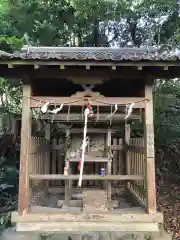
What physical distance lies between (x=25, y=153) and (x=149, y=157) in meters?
2.15

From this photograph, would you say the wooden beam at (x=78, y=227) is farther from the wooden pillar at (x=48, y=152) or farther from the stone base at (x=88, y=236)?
the wooden pillar at (x=48, y=152)

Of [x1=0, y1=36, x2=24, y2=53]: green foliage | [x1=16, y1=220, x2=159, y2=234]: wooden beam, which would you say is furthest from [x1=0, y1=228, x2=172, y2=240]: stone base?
[x1=0, y1=36, x2=24, y2=53]: green foliage

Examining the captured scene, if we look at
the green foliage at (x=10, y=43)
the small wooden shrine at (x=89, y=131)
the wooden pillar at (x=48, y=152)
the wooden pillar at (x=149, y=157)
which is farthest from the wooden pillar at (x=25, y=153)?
the green foliage at (x=10, y=43)

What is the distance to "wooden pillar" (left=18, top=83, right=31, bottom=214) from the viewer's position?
A: 4879mm

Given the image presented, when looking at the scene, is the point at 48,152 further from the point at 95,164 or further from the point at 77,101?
the point at 77,101

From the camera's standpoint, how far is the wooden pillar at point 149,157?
494cm

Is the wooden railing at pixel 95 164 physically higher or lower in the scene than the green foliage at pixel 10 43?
lower

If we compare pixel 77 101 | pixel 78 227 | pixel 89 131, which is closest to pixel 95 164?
pixel 89 131

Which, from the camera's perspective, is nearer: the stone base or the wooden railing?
the stone base

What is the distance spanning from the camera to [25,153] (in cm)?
499

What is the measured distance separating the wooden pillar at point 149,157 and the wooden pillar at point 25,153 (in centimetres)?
208

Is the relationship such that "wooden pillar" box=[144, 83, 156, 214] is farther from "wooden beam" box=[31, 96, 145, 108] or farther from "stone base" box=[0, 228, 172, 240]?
"stone base" box=[0, 228, 172, 240]

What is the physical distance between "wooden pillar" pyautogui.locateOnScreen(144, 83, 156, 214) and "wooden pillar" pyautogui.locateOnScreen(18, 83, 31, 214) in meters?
2.08

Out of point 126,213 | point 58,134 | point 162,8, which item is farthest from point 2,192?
point 162,8
